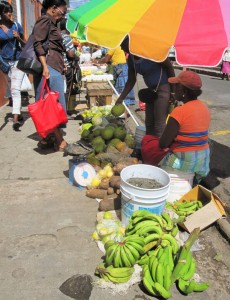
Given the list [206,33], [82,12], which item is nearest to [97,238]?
[206,33]

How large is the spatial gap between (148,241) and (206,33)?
6.32 ft

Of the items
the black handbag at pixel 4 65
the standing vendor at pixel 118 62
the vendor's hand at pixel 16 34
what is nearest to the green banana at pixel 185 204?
the black handbag at pixel 4 65

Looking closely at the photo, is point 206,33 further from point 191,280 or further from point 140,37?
point 191,280

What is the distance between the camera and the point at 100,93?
7715 mm

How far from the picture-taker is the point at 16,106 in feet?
21.1

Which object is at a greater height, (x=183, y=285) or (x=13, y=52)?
(x=13, y=52)

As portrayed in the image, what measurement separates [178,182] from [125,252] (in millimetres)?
1296

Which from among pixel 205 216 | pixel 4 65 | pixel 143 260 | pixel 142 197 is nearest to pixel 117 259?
pixel 143 260

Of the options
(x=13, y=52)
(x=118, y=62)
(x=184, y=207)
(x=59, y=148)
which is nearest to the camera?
(x=184, y=207)

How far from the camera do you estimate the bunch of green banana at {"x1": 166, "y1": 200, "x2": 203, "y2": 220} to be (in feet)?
11.5

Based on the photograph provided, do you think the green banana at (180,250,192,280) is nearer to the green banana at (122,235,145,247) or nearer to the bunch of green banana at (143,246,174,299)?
the bunch of green banana at (143,246,174,299)

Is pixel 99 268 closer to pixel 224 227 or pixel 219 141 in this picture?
pixel 224 227

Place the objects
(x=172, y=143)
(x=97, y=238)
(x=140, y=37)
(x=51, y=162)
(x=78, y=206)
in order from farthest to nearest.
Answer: (x=51, y=162) → (x=78, y=206) → (x=172, y=143) → (x=97, y=238) → (x=140, y=37)

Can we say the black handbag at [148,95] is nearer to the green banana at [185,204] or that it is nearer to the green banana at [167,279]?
the green banana at [185,204]
